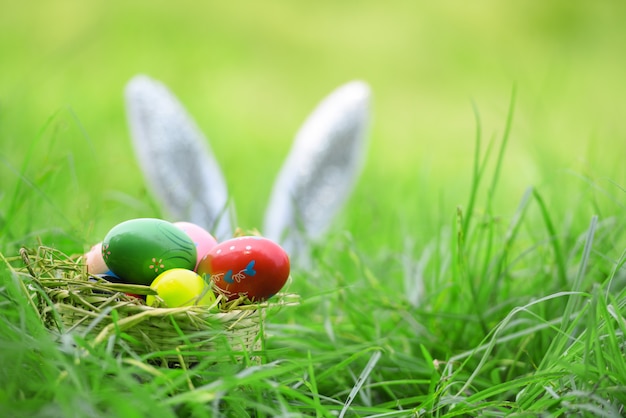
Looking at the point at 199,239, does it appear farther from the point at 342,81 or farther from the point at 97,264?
the point at 342,81

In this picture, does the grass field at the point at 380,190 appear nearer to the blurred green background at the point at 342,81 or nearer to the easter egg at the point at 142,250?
the blurred green background at the point at 342,81

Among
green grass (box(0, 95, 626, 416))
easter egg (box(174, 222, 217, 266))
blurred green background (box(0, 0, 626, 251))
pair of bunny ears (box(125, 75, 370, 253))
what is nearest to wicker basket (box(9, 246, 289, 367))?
green grass (box(0, 95, 626, 416))

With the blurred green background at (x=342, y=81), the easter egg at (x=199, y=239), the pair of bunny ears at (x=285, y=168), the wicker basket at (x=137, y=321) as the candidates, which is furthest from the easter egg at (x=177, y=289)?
the blurred green background at (x=342, y=81)

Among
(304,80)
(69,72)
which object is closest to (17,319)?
(69,72)

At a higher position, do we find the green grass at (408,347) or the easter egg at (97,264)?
the easter egg at (97,264)

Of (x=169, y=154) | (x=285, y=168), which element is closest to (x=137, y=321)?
(x=169, y=154)

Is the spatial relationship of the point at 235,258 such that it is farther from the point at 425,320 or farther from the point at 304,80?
the point at 304,80
